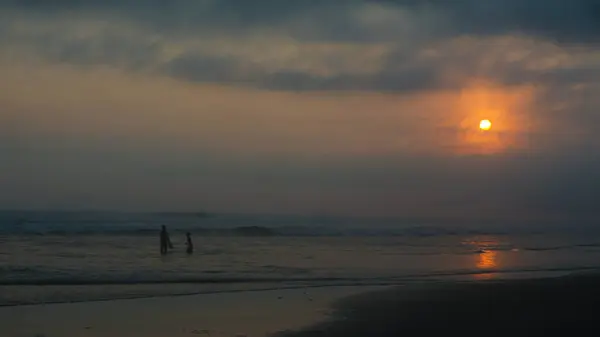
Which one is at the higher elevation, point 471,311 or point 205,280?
point 205,280

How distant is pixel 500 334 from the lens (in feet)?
41.3

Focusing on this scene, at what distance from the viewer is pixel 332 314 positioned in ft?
50.3

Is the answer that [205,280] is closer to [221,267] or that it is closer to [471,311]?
[221,267]

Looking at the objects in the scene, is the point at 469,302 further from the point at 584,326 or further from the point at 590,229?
the point at 590,229

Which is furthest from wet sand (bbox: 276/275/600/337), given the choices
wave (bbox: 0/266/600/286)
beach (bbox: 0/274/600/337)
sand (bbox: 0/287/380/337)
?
wave (bbox: 0/266/600/286)

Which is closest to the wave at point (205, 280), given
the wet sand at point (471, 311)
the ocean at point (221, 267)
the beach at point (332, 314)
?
the ocean at point (221, 267)

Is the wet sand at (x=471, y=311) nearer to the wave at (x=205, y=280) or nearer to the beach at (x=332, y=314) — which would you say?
the beach at (x=332, y=314)

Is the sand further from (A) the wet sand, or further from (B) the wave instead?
(B) the wave

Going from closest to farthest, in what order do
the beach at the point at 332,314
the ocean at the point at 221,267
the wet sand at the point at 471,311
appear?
the wet sand at the point at 471,311 → the beach at the point at 332,314 → the ocean at the point at 221,267

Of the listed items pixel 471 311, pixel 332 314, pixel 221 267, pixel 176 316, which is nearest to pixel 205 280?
pixel 221 267

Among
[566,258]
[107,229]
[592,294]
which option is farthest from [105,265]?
[107,229]

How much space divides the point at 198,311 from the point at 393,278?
957cm

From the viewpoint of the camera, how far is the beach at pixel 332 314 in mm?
13219

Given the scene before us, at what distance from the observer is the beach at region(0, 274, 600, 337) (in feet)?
43.4
